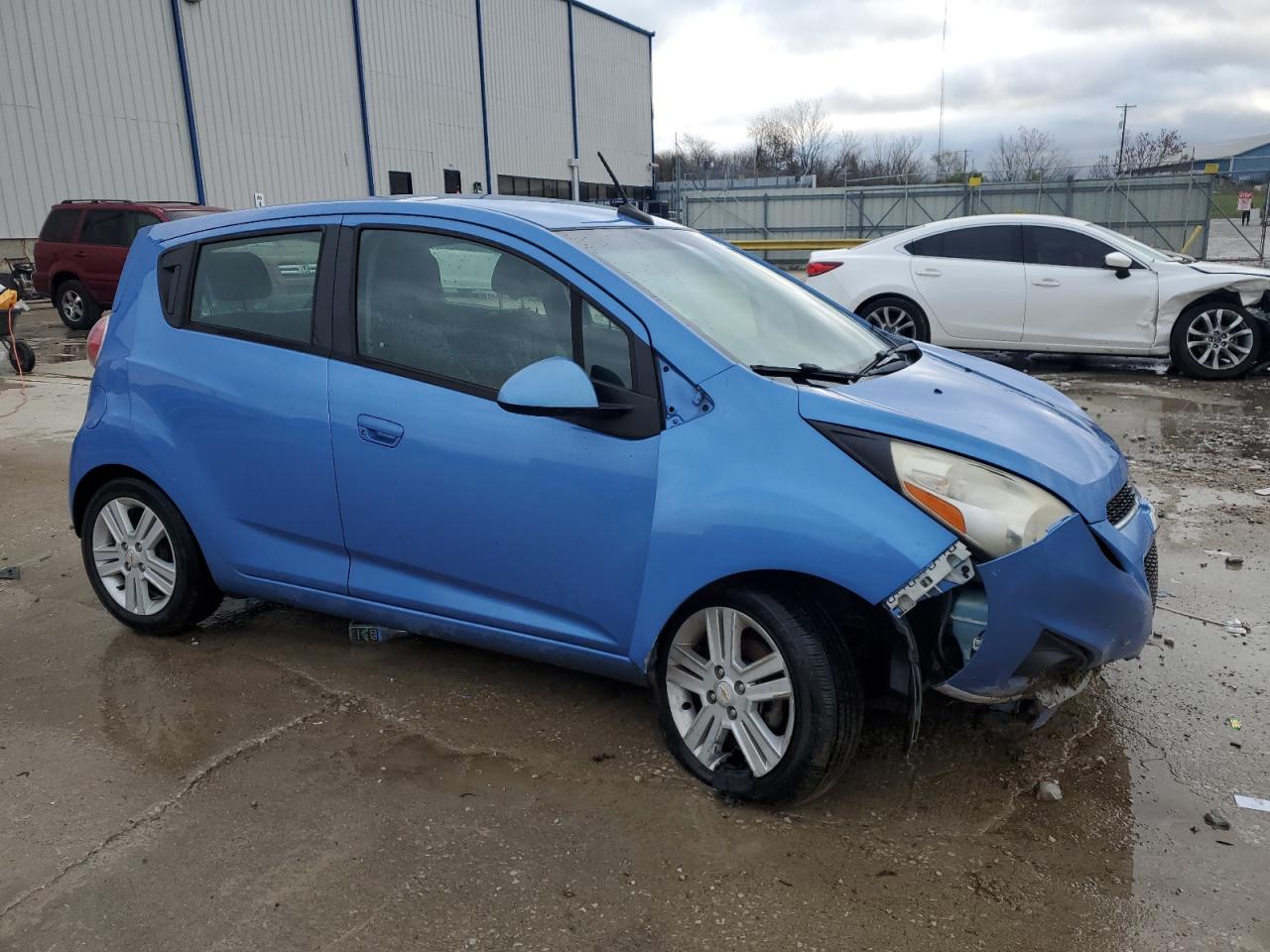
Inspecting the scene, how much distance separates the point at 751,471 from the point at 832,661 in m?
0.56

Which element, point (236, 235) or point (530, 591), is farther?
point (236, 235)

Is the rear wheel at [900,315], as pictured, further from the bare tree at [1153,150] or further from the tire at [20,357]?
the bare tree at [1153,150]

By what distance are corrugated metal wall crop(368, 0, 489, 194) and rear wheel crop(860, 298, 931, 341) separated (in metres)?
21.6

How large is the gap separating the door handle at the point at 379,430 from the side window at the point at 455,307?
0.21 metres

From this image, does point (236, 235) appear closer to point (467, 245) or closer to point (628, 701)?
point (467, 245)

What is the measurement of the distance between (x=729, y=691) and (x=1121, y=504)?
4.28 ft

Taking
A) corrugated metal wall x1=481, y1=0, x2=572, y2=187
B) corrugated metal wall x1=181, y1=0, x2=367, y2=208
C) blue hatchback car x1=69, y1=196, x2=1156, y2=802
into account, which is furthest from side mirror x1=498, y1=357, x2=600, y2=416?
corrugated metal wall x1=481, y1=0, x2=572, y2=187

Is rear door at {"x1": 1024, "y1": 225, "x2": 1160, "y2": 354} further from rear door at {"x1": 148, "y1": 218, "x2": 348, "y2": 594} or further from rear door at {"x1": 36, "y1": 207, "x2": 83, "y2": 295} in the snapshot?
rear door at {"x1": 36, "y1": 207, "x2": 83, "y2": 295}

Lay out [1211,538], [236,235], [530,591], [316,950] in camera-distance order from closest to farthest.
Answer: [316,950] < [530,591] < [236,235] < [1211,538]

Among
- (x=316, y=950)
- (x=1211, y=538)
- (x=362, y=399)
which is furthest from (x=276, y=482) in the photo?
(x=1211, y=538)

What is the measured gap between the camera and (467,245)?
132 inches

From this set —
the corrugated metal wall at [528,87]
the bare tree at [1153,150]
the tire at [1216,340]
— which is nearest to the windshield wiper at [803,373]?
the tire at [1216,340]

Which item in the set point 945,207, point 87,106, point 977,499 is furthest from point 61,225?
point 945,207

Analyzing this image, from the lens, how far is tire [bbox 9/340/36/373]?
445 inches
